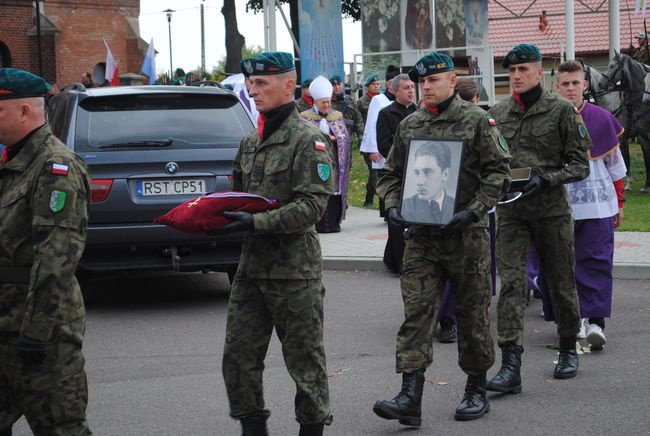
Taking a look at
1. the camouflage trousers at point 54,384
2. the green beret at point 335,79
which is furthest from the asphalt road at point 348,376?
the green beret at point 335,79

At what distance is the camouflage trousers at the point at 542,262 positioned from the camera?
6.63 metres

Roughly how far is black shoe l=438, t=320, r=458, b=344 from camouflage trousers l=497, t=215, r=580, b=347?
4.07 ft

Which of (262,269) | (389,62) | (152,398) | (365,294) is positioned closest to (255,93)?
(262,269)

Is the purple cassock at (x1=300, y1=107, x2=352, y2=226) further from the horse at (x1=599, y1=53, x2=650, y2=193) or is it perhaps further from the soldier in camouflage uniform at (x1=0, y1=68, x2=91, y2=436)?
the soldier in camouflage uniform at (x1=0, y1=68, x2=91, y2=436)

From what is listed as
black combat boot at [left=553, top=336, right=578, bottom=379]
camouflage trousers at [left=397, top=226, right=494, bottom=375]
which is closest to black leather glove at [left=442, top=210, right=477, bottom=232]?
camouflage trousers at [left=397, top=226, right=494, bottom=375]

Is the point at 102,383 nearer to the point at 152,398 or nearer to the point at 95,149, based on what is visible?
the point at 152,398

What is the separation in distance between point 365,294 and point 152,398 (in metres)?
3.90

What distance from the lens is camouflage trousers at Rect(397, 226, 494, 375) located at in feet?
19.0

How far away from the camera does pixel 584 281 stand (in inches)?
300

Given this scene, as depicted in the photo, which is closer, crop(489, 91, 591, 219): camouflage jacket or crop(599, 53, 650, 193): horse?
crop(489, 91, 591, 219): camouflage jacket

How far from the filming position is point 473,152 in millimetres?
5875

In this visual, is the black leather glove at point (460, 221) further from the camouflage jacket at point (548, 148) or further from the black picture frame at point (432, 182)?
the camouflage jacket at point (548, 148)

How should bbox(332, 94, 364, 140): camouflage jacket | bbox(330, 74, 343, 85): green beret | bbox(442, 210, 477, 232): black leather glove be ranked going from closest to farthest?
bbox(442, 210, 477, 232): black leather glove < bbox(332, 94, 364, 140): camouflage jacket < bbox(330, 74, 343, 85): green beret

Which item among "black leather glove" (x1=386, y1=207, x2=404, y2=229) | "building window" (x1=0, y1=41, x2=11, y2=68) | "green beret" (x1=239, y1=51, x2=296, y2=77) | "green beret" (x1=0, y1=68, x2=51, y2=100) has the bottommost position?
"black leather glove" (x1=386, y1=207, x2=404, y2=229)
